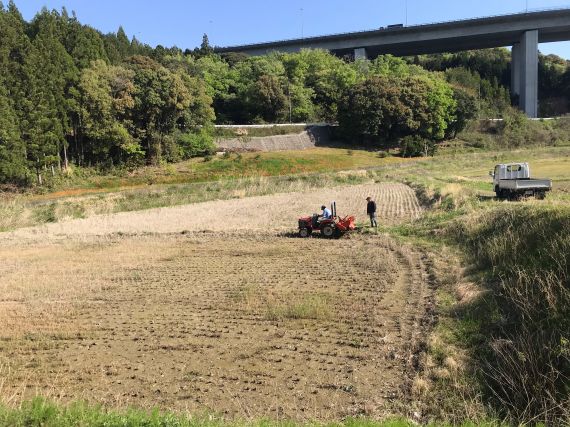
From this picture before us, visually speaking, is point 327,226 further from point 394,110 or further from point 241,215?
point 394,110

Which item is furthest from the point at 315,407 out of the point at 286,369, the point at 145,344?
the point at 145,344

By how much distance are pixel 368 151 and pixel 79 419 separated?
59.2m

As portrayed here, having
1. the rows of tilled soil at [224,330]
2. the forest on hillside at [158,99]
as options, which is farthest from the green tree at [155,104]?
the rows of tilled soil at [224,330]

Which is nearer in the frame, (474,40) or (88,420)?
(88,420)

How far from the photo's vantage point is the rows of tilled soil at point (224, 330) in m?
6.50

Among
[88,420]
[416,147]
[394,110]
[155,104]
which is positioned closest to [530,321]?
[88,420]

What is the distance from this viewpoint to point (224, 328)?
8969mm

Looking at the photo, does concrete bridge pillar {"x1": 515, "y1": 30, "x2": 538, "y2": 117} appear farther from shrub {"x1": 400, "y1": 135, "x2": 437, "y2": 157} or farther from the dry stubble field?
the dry stubble field

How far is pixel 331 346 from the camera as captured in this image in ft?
25.8

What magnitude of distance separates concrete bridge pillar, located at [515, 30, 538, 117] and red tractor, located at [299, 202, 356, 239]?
71.2 m

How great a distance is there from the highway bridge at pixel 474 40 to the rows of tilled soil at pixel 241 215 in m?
56.3

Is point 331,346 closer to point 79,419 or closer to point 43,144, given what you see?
point 79,419

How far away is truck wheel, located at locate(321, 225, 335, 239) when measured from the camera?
1786 centimetres

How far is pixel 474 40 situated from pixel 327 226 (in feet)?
260
